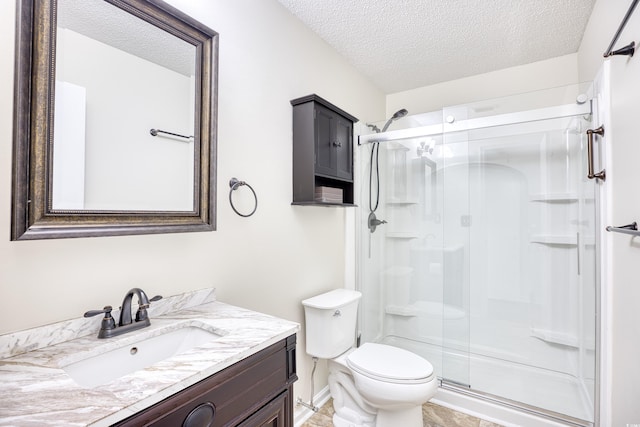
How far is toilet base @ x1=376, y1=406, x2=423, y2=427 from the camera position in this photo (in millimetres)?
1645

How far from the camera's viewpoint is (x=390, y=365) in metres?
1.68

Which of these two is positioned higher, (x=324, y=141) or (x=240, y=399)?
(x=324, y=141)

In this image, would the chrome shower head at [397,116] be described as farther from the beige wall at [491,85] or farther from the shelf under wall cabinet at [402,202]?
the beige wall at [491,85]

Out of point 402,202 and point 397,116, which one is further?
point 402,202

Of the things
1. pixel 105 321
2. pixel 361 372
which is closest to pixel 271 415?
pixel 105 321

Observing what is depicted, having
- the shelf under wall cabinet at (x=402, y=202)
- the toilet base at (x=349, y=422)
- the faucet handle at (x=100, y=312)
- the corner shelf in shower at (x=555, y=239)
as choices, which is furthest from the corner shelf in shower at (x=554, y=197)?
the faucet handle at (x=100, y=312)

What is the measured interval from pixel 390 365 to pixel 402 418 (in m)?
0.28

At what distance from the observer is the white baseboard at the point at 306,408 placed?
1869mm

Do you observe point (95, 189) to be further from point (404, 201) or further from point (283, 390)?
point (404, 201)

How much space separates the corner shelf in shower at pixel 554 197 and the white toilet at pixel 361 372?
136cm

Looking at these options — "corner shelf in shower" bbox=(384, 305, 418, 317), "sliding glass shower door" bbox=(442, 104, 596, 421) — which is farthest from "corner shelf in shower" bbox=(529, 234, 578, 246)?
"corner shelf in shower" bbox=(384, 305, 418, 317)

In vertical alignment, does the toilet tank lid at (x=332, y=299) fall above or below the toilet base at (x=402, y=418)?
above

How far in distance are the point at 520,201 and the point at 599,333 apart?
90 cm

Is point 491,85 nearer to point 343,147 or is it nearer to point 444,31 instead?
point 444,31
